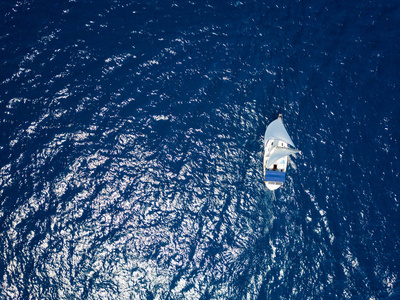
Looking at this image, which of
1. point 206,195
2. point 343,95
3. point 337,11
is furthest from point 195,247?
point 337,11

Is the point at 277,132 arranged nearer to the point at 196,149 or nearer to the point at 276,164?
the point at 276,164

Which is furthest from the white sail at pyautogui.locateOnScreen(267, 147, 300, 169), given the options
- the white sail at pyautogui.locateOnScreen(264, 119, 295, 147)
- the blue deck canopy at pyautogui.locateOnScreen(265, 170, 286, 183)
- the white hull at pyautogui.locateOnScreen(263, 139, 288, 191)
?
the blue deck canopy at pyautogui.locateOnScreen(265, 170, 286, 183)

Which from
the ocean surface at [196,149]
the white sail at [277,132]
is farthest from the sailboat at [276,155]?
the ocean surface at [196,149]

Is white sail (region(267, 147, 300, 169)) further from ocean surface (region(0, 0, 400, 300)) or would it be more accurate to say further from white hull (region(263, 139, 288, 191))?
ocean surface (region(0, 0, 400, 300))

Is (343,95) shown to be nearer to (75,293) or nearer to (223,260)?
(223,260)

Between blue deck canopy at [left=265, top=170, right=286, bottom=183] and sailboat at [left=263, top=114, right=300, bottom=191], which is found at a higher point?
sailboat at [left=263, top=114, right=300, bottom=191]

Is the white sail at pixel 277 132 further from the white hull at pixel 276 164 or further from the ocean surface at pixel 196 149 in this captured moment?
the ocean surface at pixel 196 149
